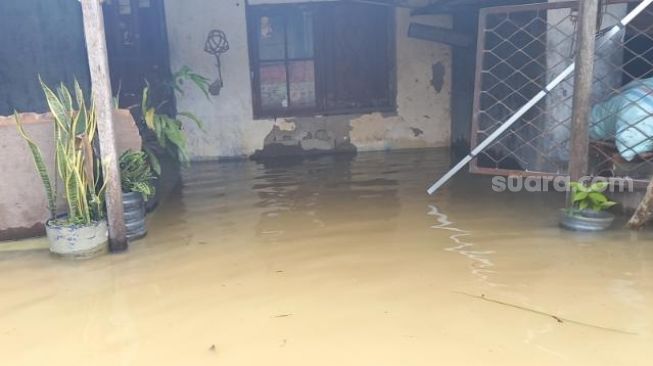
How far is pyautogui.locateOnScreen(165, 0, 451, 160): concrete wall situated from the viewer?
21.7ft

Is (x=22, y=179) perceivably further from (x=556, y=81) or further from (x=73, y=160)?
(x=556, y=81)

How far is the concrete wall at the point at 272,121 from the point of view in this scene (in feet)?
21.7

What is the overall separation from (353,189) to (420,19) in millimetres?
2983

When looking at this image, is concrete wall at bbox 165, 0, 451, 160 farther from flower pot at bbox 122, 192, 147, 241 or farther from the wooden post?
the wooden post

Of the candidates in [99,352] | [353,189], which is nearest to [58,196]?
[99,352]

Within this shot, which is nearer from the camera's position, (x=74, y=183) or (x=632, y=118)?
(x=74, y=183)

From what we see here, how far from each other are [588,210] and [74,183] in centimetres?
325

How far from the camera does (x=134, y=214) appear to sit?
3648mm

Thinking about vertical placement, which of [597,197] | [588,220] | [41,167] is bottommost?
[588,220]

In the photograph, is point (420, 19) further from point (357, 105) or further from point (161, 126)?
point (161, 126)

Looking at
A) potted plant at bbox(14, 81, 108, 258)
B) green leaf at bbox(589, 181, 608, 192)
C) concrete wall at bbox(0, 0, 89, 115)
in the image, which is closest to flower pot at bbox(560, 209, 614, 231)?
green leaf at bbox(589, 181, 608, 192)

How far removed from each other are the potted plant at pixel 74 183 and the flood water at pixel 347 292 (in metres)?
0.14

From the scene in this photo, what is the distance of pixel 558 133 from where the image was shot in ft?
14.1

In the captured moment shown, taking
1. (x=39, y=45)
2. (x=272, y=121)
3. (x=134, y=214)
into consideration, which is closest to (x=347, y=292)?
(x=134, y=214)
